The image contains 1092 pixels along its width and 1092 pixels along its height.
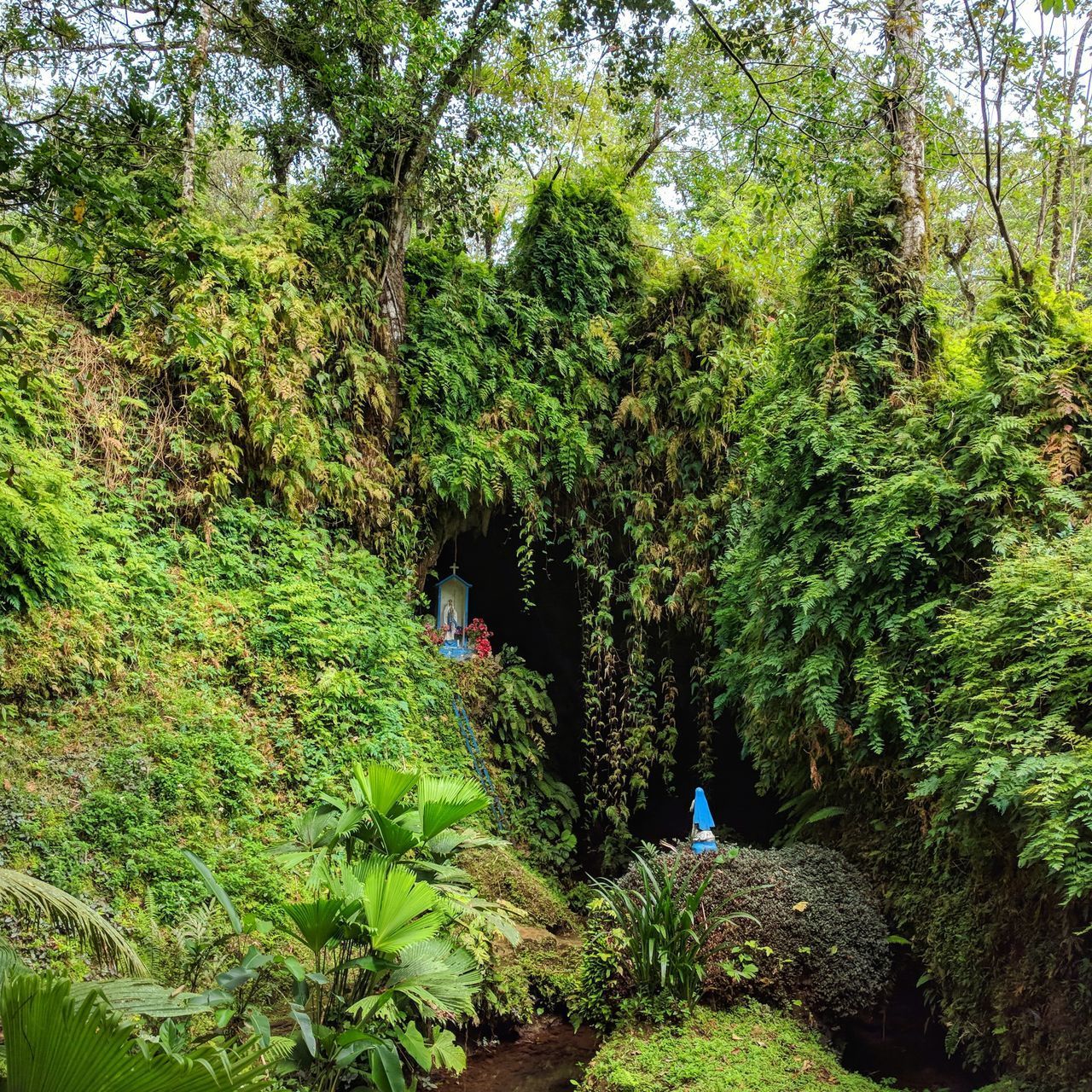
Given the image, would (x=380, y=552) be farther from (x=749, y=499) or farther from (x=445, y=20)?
(x=445, y=20)

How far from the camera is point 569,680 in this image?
409 inches

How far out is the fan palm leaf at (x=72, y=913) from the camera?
2654 mm

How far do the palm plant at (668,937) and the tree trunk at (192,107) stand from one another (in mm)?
6303

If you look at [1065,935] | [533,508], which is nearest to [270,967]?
[1065,935]

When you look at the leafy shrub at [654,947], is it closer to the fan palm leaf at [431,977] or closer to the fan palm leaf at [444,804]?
the fan palm leaf at [431,977]

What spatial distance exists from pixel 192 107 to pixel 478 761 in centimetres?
644

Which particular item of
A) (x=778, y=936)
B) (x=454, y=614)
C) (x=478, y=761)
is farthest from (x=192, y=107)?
(x=778, y=936)

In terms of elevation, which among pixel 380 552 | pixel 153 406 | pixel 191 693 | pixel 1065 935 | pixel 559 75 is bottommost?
pixel 1065 935

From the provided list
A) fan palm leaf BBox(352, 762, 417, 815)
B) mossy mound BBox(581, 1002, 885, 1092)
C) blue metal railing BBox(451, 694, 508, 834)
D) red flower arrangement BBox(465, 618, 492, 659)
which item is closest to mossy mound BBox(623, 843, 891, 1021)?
mossy mound BBox(581, 1002, 885, 1092)

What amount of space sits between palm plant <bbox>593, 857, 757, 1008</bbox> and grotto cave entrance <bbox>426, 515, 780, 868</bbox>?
12.0ft

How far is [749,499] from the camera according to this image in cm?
818

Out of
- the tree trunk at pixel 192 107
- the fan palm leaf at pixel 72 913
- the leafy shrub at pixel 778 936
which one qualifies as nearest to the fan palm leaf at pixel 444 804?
the fan palm leaf at pixel 72 913

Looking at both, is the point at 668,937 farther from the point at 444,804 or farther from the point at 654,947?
the point at 444,804

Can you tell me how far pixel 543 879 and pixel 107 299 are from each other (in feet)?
19.9
